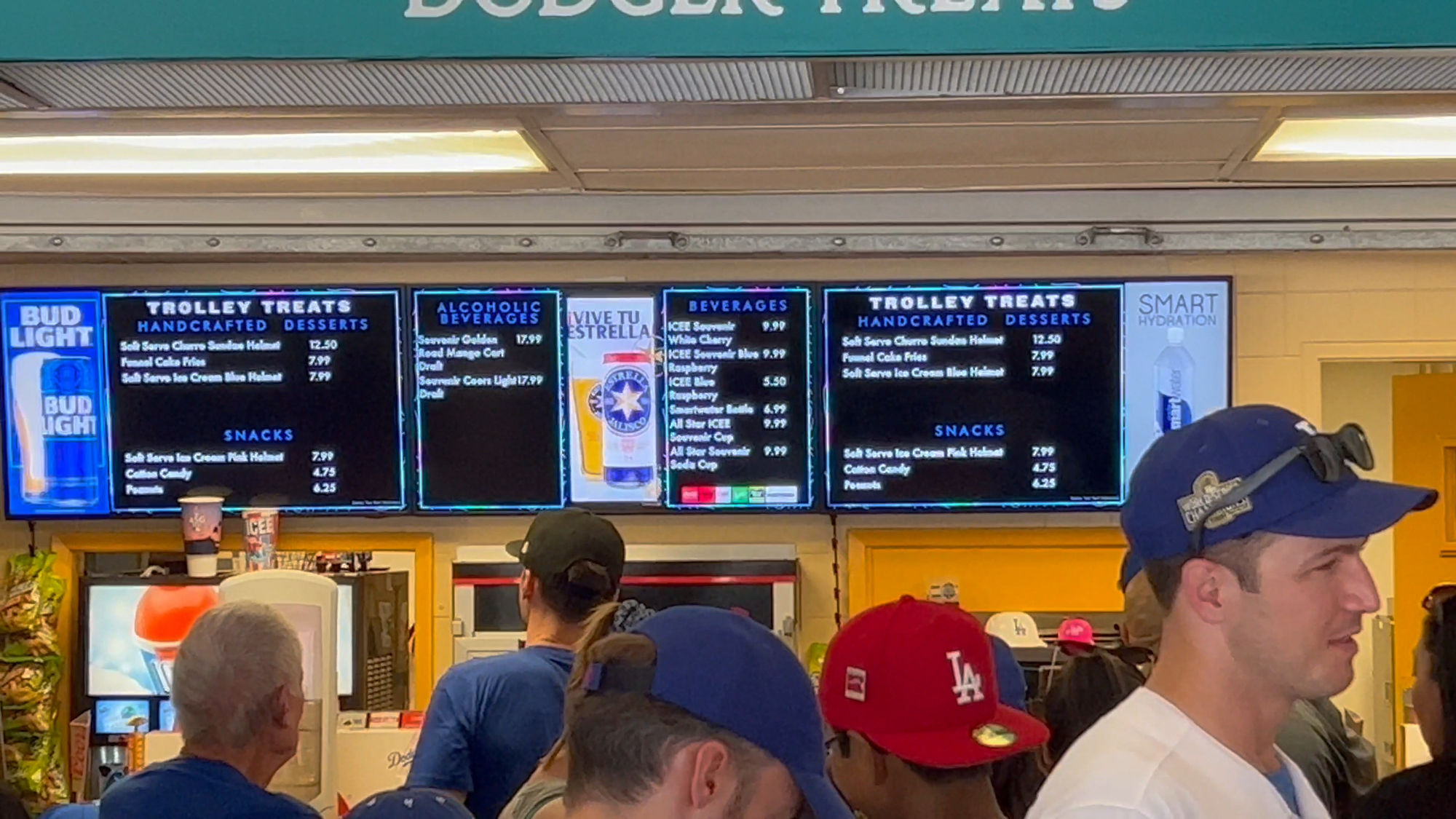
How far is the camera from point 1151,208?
4602 millimetres

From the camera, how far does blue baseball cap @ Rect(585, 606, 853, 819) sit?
4.60ft

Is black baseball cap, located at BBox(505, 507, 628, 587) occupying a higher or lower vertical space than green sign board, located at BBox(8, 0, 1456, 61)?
lower

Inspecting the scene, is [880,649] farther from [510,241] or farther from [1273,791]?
[510,241]

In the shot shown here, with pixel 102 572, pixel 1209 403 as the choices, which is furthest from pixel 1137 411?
pixel 102 572

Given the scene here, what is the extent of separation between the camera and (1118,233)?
4.62 metres

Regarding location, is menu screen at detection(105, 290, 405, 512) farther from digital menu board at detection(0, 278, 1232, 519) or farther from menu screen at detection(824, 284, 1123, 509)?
menu screen at detection(824, 284, 1123, 509)

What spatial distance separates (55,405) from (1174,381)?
352 centimetres

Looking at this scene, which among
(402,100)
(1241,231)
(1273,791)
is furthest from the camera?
(1241,231)

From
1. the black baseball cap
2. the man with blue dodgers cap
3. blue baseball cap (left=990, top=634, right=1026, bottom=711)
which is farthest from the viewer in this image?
the black baseball cap

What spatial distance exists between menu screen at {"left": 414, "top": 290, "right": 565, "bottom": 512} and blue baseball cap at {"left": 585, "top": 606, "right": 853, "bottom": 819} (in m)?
3.36

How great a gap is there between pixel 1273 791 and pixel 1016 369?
310 cm

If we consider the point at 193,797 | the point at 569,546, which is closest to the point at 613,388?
the point at 569,546

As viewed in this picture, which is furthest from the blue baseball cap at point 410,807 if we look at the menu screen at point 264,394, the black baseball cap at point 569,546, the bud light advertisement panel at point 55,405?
the bud light advertisement panel at point 55,405

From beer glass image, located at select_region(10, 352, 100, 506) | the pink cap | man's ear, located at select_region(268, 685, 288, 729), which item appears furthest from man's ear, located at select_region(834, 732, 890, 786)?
beer glass image, located at select_region(10, 352, 100, 506)
